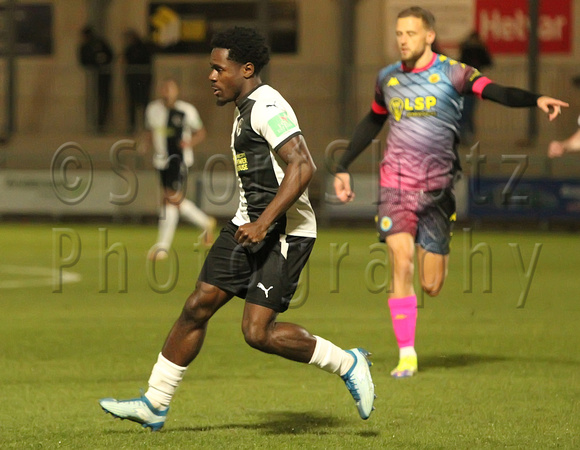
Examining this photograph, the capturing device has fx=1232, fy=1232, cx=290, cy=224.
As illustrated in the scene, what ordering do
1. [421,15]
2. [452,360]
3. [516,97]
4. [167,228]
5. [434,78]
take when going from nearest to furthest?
[516,97] → [421,15] → [434,78] → [452,360] → [167,228]

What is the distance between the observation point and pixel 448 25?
2591 cm

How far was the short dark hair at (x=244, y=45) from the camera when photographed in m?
6.13

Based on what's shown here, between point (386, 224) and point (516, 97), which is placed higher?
point (516, 97)

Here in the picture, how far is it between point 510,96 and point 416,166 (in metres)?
0.92

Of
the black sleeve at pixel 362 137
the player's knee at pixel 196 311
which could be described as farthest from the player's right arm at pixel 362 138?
the player's knee at pixel 196 311

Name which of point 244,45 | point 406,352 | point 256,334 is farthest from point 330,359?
point 406,352

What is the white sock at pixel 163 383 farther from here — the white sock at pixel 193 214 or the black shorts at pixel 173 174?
the black shorts at pixel 173 174

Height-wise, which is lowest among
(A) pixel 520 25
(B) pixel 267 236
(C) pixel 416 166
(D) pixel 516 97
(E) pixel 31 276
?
(E) pixel 31 276

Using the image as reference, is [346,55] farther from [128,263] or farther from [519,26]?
[128,263]

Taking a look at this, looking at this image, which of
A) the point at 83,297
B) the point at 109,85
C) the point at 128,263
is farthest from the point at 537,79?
the point at 83,297

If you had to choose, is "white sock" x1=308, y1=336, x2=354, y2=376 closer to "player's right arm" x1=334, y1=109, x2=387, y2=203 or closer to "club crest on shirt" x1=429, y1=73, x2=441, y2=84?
"player's right arm" x1=334, y1=109, x2=387, y2=203

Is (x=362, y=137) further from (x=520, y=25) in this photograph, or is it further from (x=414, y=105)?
(x=520, y=25)

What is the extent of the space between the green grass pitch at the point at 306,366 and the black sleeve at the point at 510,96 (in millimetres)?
1778

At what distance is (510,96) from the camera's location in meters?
7.69
